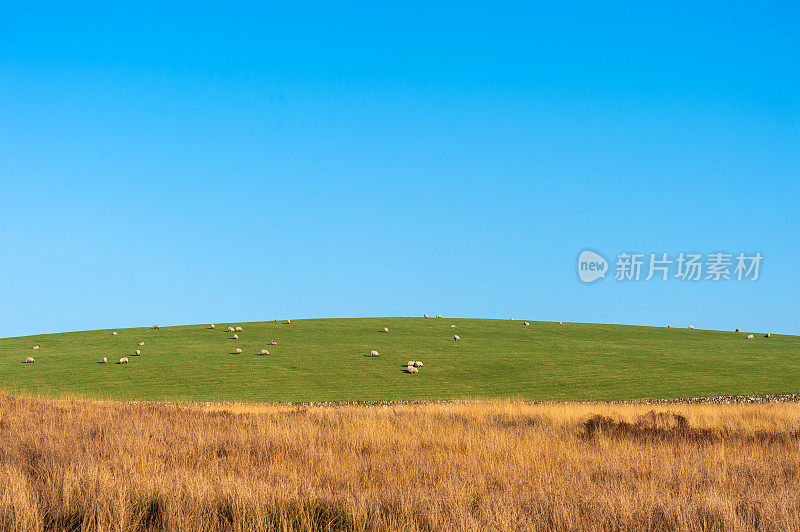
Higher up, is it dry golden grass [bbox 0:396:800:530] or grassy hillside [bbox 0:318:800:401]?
grassy hillside [bbox 0:318:800:401]

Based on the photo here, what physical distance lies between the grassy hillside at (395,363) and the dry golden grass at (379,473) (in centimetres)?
1695

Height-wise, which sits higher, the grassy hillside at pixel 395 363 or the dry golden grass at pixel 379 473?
the grassy hillside at pixel 395 363

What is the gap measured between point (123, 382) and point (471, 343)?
32.0 m

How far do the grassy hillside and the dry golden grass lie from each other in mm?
16954

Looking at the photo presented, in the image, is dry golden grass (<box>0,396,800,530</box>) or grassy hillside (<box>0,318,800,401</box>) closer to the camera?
dry golden grass (<box>0,396,800,530</box>)

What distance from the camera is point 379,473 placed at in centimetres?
972

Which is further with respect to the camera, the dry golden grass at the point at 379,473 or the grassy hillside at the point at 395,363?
the grassy hillside at the point at 395,363

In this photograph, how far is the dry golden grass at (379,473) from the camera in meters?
7.09

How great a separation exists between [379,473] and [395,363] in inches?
1419

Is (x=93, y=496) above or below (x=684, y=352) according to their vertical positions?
below

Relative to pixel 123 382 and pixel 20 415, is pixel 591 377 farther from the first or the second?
pixel 20 415

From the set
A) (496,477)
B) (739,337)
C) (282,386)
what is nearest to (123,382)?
(282,386)

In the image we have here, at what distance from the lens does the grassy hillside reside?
35.6 meters

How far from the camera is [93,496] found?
25.6 feet
